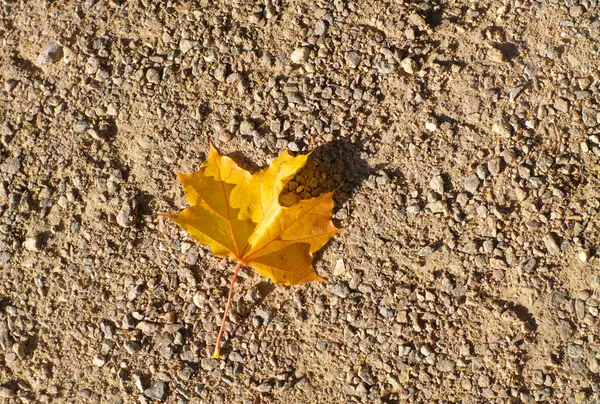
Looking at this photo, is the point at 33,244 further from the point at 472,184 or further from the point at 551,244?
the point at 551,244

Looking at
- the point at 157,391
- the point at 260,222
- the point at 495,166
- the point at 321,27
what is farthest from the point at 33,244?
the point at 495,166

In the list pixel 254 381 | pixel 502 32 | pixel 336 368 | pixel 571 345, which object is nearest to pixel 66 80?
pixel 254 381

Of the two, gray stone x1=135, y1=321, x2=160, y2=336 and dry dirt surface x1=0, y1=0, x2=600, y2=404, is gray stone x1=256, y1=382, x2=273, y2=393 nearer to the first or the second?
dry dirt surface x1=0, y1=0, x2=600, y2=404

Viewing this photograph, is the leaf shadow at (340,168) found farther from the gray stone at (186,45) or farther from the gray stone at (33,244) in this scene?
the gray stone at (33,244)

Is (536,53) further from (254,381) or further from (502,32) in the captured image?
(254,381)

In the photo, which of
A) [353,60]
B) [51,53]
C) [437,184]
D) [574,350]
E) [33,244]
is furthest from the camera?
[51,53]
